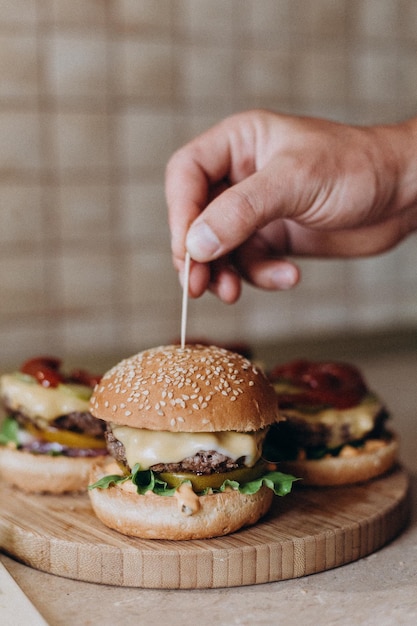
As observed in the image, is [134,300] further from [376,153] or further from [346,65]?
[376,153]

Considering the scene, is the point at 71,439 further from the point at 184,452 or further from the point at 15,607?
the point at 15,607

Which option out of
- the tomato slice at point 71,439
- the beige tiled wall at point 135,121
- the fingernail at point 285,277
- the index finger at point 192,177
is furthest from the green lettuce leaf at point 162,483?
the beige tiled wall at point 135,121

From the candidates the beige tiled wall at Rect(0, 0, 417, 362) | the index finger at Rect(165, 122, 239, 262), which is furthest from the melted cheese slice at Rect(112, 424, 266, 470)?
the beige tiled wall at Rect(0, 0, 417, 362)

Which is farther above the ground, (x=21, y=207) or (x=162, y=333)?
(x=21, y=207)

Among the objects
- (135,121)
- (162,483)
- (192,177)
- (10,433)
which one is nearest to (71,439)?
(10,433)

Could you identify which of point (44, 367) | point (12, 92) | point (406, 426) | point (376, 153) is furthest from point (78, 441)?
point (12, 92)

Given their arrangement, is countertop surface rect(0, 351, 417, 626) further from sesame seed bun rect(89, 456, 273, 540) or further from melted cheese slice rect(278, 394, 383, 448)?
melted cheese slice rect(278, 394, 383, 448)

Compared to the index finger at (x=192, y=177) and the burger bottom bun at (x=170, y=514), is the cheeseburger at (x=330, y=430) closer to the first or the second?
the burger bottom bun at (x=170, y=514)
